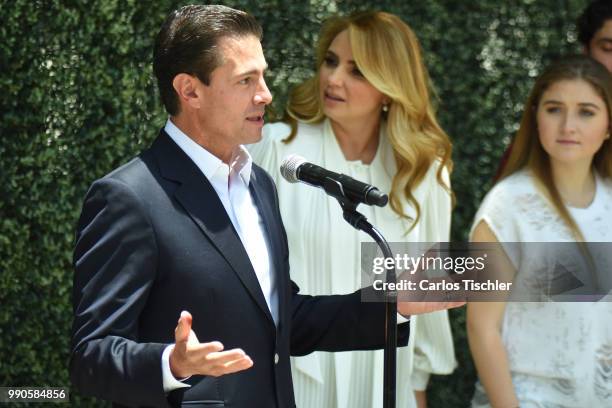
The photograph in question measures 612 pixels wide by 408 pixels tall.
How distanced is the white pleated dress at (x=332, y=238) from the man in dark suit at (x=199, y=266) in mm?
910

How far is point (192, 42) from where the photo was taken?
2.92 meters

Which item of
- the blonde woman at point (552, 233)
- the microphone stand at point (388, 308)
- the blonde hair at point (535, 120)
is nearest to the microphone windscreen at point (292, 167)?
the microphone stand at point (388, 308)

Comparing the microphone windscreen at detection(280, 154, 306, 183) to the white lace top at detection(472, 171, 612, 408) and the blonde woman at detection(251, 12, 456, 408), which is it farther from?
the white lace top at detection(472, 171, 612, 408)

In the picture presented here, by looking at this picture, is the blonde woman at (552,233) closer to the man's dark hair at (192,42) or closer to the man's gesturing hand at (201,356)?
the man's dark hair at (192,42)

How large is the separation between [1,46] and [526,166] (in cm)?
210

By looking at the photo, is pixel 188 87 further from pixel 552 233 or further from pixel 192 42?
pixel 552 233

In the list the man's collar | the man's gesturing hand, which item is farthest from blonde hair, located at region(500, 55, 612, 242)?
the man's gesturing hand

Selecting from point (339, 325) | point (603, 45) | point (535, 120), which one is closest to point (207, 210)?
point (339, 325)

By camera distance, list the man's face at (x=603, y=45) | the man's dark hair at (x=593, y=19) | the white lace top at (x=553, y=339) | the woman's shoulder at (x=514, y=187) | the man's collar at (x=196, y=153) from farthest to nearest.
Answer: the man's dark hair at (x=593, y=19) < the man's face at (x=603, y=45) < the woman's shoulder at (x=514, y=187) < the white lace top at (x=553, y=339) < the man's collar at (x=196, y=153)

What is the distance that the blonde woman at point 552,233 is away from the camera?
4.07 m

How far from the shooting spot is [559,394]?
4066 millimetres

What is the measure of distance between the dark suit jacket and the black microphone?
21cm

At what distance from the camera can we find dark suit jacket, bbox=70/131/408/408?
2.58 meters

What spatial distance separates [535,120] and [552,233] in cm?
48
